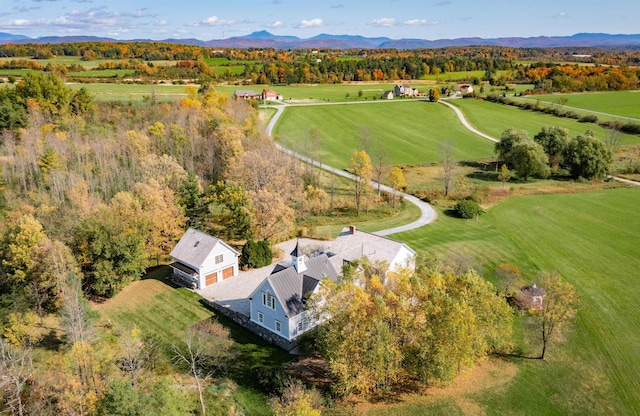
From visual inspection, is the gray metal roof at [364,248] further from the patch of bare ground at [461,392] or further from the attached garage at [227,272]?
the patch of bare ground at [461,392]

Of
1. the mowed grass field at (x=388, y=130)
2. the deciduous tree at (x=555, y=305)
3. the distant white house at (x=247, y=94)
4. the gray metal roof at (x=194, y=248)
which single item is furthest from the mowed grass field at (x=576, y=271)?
the distant white house at (x=247, y=94)

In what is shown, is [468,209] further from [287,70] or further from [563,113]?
[287,70]

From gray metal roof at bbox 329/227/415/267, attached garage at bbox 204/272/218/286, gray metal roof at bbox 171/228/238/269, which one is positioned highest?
gray metal roof at bbox 329/227/415/267

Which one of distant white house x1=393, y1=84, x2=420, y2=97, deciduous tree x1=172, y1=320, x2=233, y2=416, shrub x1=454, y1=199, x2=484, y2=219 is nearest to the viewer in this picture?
deciduous tree x1=172, y1=320, x2=233, y2=416

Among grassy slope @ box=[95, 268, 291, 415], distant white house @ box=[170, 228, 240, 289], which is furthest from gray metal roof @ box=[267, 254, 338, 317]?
distant white house @ box=[170, 228, 240, 289]

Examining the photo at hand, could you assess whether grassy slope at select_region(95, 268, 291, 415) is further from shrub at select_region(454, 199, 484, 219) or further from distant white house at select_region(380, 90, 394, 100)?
distant white house at select_region(380, 90, 394, 100)

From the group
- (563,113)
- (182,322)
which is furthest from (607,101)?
(182,322)
